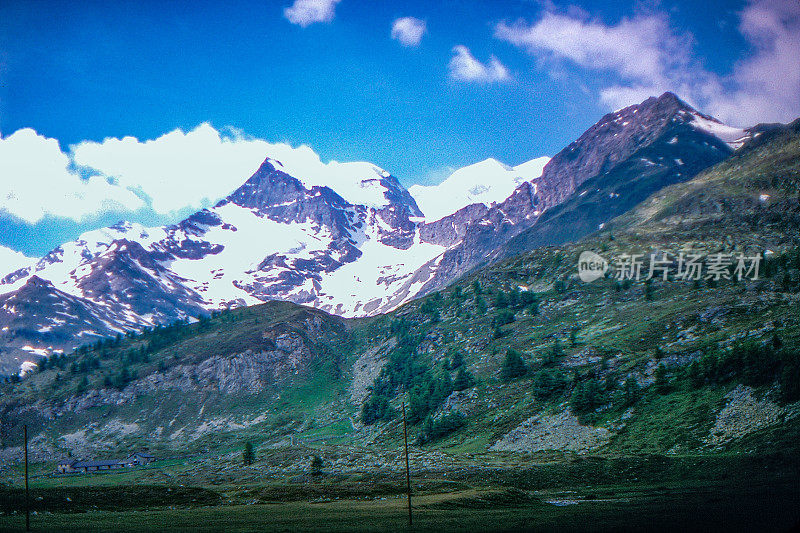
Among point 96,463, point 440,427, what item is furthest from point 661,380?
point 96,463

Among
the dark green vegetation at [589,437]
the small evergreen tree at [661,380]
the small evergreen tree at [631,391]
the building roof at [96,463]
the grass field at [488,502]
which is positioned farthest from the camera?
the building roof at [96,463]

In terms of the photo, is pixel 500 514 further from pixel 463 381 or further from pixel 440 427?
pixel 463 381

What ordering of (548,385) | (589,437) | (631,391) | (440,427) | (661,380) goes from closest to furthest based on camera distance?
1. (589,437)
2. (661,380)
3. (631,391)
4. (548,385)
5. (440,427)

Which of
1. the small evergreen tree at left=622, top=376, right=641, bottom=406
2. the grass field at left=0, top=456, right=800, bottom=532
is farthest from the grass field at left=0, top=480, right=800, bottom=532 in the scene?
the small evergreen tree at left=622, top=376, right=641, bottom=406

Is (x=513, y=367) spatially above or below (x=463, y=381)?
above

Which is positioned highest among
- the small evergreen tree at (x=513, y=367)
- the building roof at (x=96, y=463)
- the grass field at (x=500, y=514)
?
the small evergreen tree at (x=513, y=367)

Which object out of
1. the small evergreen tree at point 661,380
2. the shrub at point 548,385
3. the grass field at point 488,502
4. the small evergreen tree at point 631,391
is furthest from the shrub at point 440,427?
the small evergreen tree at point 661,380

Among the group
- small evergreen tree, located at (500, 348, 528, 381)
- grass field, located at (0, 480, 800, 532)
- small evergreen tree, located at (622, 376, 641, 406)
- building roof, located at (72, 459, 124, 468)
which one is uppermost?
small evergreen tree, located at (500, 348, 528, 381)

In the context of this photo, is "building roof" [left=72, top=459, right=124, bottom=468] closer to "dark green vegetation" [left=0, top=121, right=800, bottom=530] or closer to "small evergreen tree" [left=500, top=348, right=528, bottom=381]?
"dark green vegetation" [left=0, top=121, right=800, bottom=530]

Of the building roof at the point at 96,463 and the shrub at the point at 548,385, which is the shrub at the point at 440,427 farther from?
the building roof at the point at 96,463

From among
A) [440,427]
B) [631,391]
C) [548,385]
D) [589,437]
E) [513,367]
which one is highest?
[513,367]

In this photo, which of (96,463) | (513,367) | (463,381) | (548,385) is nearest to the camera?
(548,385)

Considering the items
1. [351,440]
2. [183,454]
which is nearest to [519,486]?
[351,440]

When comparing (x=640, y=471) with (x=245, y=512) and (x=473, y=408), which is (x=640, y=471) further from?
(x=473, y=408)
